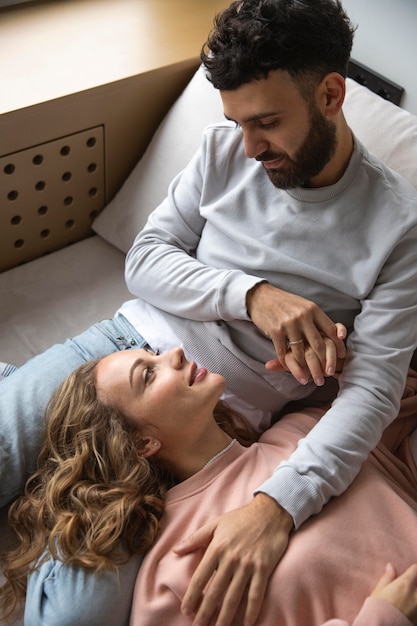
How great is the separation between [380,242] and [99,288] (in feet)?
2.45

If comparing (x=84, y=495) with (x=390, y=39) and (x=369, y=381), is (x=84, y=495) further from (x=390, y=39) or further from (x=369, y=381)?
(x=390, y=39)

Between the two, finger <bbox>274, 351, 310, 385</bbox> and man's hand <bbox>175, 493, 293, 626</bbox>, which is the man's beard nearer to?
finger <bbox>274, 351, 310, 385</bbox>

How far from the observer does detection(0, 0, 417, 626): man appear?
1196 mm

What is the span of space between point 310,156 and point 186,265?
323 mm

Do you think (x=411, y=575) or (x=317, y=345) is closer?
(x=411, y=575)

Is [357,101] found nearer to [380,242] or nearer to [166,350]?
[380,242]

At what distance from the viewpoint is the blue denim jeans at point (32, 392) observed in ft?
4.40

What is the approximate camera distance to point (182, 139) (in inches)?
71.4

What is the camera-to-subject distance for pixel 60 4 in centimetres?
201

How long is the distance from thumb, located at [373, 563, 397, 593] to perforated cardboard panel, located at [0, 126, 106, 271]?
3.67 ft

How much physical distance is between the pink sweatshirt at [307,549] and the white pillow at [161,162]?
736 millimetres

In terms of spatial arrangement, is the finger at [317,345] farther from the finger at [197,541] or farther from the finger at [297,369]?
the finger at [197,541]

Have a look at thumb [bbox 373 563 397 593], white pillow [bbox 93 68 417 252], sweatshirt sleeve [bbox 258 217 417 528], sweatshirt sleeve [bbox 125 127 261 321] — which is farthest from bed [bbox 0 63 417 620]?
thumb [bbox 373 563 397 593]

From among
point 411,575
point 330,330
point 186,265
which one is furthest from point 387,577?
point 186,265
